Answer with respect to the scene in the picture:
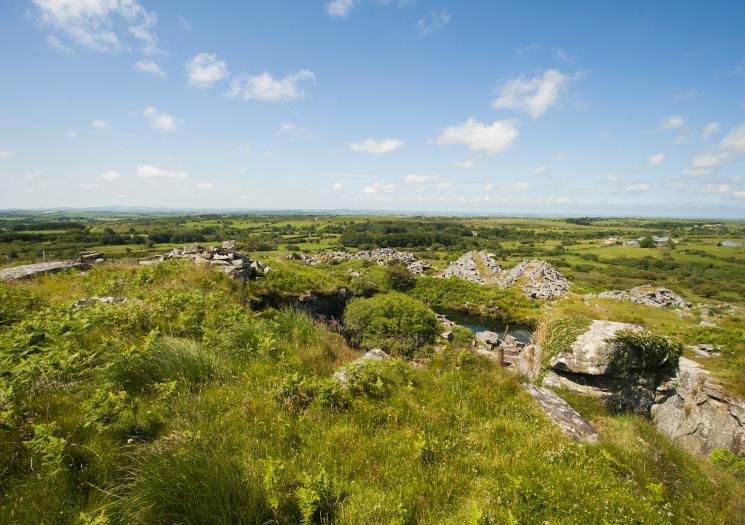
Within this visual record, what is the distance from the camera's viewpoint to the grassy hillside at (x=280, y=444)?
124 inches

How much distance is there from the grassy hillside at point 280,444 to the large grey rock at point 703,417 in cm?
900

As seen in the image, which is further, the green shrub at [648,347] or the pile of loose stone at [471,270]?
the pile of loose stone at [471,270]

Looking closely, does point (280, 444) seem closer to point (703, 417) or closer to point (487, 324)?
point (703, 417)

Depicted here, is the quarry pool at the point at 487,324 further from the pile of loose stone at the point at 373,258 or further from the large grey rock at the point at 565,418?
the large grey rock at the point at 565,418

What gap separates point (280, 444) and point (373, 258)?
374 feet

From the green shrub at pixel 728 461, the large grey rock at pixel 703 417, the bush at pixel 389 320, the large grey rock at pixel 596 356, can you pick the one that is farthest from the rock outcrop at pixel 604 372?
the bush at pixel 389 320

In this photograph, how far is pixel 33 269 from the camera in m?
12.5

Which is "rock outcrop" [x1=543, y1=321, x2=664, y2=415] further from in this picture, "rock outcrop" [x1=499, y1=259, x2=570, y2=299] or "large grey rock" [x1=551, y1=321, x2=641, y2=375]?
"rock outcrop" [x1=499, y1=259, x2=570, y2=299]

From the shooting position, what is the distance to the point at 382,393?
6.30 m

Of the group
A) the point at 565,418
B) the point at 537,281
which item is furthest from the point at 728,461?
the point at 537,281

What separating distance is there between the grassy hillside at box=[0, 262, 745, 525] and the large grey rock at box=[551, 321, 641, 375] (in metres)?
3.28

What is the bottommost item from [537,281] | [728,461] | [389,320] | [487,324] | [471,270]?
[487,324]

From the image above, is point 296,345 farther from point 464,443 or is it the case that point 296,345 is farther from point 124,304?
point 124,304

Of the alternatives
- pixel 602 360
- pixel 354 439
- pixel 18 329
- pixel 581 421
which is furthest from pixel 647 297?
pixel 18 329
